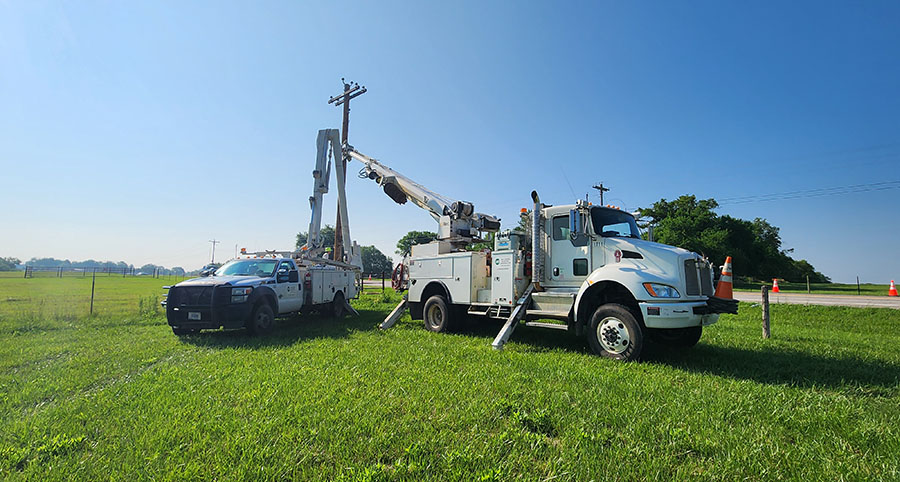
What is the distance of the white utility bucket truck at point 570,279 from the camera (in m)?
6.59

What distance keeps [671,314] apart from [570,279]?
79.8 inches

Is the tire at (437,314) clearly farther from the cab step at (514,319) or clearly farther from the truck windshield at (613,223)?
the truck windshield at (613,223)

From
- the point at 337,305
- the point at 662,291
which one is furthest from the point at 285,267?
the point at 662,291

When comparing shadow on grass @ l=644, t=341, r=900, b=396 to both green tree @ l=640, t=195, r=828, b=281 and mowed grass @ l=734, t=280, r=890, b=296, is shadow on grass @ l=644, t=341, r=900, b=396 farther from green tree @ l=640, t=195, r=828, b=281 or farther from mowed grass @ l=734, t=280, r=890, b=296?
green tree @ l=640, t=195, r=828, b=281

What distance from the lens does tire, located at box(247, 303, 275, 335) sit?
30.3ft

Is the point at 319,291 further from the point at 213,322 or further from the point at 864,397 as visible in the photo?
the point at 864,397

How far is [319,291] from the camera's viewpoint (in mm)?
12273

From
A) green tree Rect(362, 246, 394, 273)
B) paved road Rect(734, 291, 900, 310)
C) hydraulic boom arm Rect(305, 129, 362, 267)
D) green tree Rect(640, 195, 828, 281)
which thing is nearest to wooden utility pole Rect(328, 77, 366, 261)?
hydraulic boom arm Rect(305, 129, 362, 267)

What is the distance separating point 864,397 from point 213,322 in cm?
1053

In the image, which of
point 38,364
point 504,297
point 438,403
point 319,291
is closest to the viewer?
point 438,403

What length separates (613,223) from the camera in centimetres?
800

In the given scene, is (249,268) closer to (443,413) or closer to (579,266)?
(579,266)

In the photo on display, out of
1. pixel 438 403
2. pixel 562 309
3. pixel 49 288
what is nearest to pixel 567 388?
pixel 438 403

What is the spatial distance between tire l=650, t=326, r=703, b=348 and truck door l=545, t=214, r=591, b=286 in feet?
5.15
